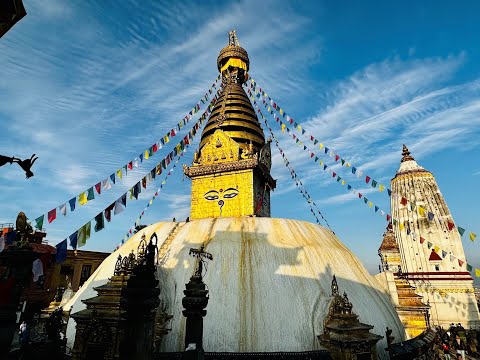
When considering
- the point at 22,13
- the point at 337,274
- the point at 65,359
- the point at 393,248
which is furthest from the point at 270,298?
the point at 393,248

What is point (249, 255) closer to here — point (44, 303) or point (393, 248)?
point (44, 303)

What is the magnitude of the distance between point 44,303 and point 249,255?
927 inches

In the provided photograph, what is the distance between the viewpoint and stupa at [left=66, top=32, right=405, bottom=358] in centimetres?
908

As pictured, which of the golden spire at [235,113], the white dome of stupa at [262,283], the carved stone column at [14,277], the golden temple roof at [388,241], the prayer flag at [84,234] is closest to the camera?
the carved stone column at [14,277]

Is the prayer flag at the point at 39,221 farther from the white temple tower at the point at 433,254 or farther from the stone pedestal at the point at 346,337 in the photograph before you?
the white temple tower at the point at 433,254

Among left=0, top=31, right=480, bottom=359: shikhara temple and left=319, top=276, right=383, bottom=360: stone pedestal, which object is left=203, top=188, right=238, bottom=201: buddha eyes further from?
left=319, top=276, right=383, bottom=360: stone pedestal

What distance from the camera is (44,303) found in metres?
24.5

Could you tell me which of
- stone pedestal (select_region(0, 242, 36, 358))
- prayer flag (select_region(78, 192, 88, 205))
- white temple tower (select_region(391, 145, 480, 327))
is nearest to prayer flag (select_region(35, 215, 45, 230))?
prayer flag (select_region(78, 192, 88, 205))

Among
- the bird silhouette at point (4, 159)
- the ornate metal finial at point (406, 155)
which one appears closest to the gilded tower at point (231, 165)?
the bird silhouette at point (4, 159)

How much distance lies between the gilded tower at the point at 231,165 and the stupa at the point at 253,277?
70 millimetres

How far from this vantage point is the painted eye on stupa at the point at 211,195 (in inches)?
684

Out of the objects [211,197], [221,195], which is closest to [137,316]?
[221,195]

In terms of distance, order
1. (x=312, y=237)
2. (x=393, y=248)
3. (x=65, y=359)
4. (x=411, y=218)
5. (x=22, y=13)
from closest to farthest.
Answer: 1. (x=22, y=13)
2. (x=65, y=359)
3. (x=312, y=237)
4. (x=411, y=218)
5. (x=393, y=248)

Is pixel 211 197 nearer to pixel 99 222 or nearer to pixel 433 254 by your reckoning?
pixel 99 222
